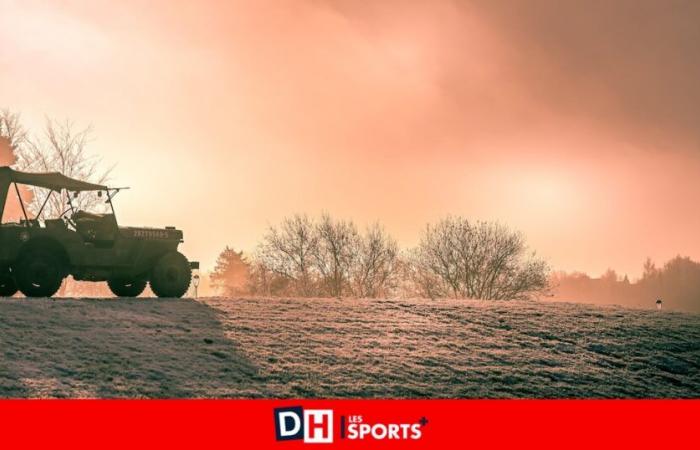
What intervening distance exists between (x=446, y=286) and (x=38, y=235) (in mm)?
35801

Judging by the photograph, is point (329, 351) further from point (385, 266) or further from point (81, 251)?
point (385, 266)

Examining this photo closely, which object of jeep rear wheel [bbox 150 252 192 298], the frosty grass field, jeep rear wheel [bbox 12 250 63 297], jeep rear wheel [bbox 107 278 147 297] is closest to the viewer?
the frosty grass field

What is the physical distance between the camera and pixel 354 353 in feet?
53.1

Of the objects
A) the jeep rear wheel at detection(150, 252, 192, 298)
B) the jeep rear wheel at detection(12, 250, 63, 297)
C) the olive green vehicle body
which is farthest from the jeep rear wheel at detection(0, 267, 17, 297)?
the jeep rear wheel at detection(150, 252, 192, 298)

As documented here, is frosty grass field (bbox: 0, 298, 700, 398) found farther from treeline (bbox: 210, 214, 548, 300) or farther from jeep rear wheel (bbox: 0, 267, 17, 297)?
treeline (bbox: 210, 214, 548, 300)

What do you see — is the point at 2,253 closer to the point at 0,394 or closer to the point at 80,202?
the point at 0,394

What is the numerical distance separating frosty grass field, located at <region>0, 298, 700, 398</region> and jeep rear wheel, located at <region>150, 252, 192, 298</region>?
4.16 feet

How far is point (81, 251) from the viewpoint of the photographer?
67.3 ft

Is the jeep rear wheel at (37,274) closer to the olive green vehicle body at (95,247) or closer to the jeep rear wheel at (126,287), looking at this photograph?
the olive green vehicle body at (95,247)

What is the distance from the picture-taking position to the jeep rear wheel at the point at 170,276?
856 inches

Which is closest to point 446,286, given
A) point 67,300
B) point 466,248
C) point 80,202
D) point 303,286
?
point 466,248

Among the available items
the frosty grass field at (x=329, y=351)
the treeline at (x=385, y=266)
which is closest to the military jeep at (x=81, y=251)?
the frosty grass field at (x=329, y=351)

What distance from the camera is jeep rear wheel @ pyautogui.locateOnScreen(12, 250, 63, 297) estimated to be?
63.8 ft

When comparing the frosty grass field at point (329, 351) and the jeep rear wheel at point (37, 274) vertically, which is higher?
the jeep rear wheel at point (37, 274)
